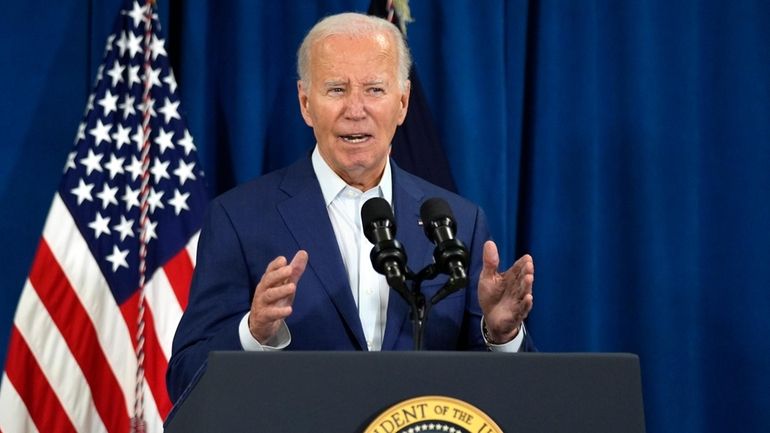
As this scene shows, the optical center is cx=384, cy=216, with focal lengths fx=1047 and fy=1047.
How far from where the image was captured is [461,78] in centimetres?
388

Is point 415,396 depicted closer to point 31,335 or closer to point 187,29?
point 31,335

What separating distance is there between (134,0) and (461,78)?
1203 mm

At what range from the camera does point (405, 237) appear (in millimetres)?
2580

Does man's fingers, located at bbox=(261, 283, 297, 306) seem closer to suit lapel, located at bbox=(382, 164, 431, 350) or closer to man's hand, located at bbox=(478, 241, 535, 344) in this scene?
man's hand, located at bbox=(478, 241, 535, 344)

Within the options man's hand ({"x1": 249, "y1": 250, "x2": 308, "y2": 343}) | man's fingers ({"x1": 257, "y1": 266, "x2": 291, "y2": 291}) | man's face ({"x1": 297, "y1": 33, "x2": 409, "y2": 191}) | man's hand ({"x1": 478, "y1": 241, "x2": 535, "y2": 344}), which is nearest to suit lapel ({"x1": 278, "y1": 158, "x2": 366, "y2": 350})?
man's face ({"x1": 297, "y1": 33, "x2": 409, "y2": 191})

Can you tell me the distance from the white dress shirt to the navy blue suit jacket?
36 mm

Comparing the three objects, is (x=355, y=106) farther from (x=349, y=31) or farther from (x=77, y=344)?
(x=77, y=344)

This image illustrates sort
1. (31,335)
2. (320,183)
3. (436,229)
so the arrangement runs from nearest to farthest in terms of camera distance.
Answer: (436,229), (320,183), (31,335)

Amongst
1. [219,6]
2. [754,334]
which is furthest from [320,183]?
[754,334]

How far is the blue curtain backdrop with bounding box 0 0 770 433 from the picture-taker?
152 inches

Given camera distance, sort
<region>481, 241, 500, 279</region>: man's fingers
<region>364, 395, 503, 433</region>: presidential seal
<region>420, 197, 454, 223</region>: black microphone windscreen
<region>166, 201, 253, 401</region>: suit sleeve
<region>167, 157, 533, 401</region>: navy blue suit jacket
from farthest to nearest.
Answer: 1. <region>167, 157, 533, 401</region>: navy blue suit jacket
2. <region>166, 201, 253, 401</region>: suit sleeve
3. <region>481, 241, 500, 279</region>: man's fingers
4. <region>420, 197, 454, 223</region>: black microphone windscreen
5. <region>364, 395, 503, 433</region>: presidential seal

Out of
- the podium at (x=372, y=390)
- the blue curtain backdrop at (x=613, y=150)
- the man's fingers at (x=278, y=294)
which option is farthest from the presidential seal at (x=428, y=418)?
the blue curtain backdrop at (x=613, y=150)

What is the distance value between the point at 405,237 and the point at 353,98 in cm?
37

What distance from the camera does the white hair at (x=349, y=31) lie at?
8.53 ft
